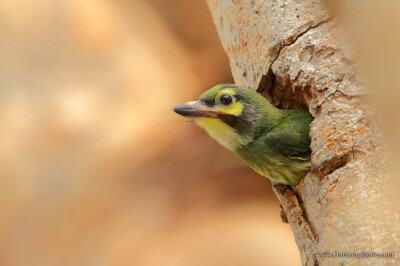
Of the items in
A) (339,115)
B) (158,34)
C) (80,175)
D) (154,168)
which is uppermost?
(158,34)

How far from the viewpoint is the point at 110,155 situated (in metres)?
4.27

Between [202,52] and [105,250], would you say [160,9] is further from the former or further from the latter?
[105,250]

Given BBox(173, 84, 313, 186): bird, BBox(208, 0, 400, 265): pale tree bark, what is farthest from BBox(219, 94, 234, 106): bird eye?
BBox(208, 0, 400, 265): pale tree bark

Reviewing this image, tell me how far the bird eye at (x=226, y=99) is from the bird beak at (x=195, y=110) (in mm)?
59

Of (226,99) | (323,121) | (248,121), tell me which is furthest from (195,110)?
(323,121)

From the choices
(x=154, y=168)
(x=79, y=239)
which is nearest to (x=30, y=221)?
(x=79, y=239)

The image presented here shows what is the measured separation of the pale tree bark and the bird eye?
17 centimetres

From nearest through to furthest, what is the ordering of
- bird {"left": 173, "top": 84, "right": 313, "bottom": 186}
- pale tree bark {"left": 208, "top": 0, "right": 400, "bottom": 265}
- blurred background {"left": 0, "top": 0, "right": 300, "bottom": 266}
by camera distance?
pale tree bark {"left": 208, "top": 0, "right": 400, "bottom": 265}, bird {"left": 173, "top": 84, "right": 313, "bottom": 186}, blurred background {"left": 0, "top": 0, "right": 300, "bottom": 266}

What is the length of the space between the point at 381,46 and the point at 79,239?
4.08 metres

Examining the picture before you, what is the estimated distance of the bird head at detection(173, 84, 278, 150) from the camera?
2.22 m

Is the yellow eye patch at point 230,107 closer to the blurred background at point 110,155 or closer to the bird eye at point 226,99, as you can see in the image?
the bird eye at point 226,99

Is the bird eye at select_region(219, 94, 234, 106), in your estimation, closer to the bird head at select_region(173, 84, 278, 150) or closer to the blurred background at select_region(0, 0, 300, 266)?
the bird head at select_region(173, 84, 278, 150)

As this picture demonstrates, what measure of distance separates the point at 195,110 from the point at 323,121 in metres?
0.69

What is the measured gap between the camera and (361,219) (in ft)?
4.47
